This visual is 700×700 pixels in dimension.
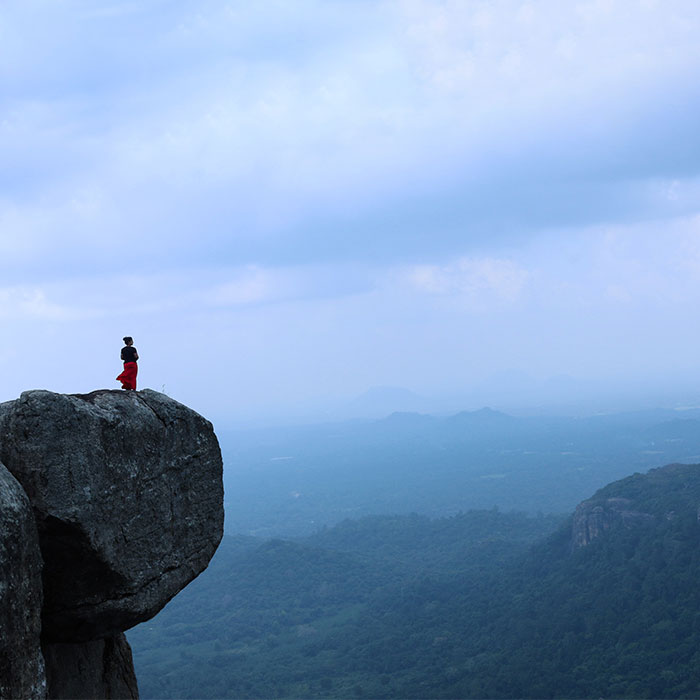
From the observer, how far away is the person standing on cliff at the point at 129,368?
1308 centimetres

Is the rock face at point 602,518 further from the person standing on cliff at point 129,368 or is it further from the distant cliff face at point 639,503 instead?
the person standing on cliff at point 129,368

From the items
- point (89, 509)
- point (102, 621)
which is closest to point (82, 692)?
point (102, 621)

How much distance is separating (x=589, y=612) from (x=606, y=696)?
29.2m

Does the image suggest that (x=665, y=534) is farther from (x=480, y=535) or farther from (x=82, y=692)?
(x=82, y=692)

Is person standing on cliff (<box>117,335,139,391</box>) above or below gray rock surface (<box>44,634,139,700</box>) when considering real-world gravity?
above

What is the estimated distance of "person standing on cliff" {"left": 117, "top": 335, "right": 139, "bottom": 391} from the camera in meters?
13.1

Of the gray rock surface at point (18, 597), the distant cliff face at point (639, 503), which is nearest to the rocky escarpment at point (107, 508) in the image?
the gray rock surface at point (18, 597)

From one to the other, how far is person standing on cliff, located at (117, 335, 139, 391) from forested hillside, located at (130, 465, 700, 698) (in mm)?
66968

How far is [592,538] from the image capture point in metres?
123

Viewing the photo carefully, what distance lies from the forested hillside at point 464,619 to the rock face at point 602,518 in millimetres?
670

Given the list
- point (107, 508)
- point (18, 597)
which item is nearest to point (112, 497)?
point (107, 508)

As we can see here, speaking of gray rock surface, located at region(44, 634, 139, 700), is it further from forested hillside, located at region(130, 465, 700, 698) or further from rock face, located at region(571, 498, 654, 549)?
rock face, located at region(571, 498, 654, 549)

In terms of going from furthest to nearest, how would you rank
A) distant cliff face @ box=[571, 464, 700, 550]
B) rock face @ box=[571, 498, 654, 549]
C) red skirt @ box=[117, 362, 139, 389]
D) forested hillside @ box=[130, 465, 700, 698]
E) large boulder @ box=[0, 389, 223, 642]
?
1. rock face @ box=[571, 498, 654, 549]
2. distant cliff face @ box=[571, 464, 700, 550]
3. forested hillside @ box=[130, 465, 700, 698]
4. red skirt @ box=[117, 362, 139, 389]
5. large boulder @ box=[0, 389, 223, 642]

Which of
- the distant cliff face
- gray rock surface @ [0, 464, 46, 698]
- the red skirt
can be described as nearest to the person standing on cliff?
the red skirt
